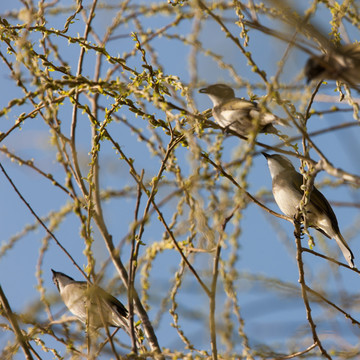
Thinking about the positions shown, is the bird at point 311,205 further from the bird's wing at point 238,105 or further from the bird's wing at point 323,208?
the bird's wing at point 238,105

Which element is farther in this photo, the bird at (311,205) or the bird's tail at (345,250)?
the bird at (311,205)

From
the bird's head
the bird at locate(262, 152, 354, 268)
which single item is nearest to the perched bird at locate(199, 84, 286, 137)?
the bird at locate(262, 152, 354, 268)

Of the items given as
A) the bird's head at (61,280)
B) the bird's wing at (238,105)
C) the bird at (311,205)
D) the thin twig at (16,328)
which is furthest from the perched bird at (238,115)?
the bird's head at (61,280)

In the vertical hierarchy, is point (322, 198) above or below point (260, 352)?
above

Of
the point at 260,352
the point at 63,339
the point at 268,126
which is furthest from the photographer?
the point at 268,126

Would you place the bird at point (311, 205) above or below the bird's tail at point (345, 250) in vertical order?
above

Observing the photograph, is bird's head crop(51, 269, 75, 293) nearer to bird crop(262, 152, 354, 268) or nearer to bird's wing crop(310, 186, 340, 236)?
bird crop(262, 152, 354, 268)

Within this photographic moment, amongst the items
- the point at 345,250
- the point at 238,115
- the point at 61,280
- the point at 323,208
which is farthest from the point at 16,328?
the point at 61,280

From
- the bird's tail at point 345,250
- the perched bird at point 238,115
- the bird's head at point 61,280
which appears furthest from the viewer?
the bird's head at point 61,280

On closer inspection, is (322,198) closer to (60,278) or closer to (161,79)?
(161,79)

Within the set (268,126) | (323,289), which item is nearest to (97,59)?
(268,126)

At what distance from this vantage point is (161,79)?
9.91 feet

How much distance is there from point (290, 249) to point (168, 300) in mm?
960

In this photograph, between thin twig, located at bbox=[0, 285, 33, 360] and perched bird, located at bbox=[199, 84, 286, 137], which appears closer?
thin twig, located at bbox=[0, 285, 33, 360]
